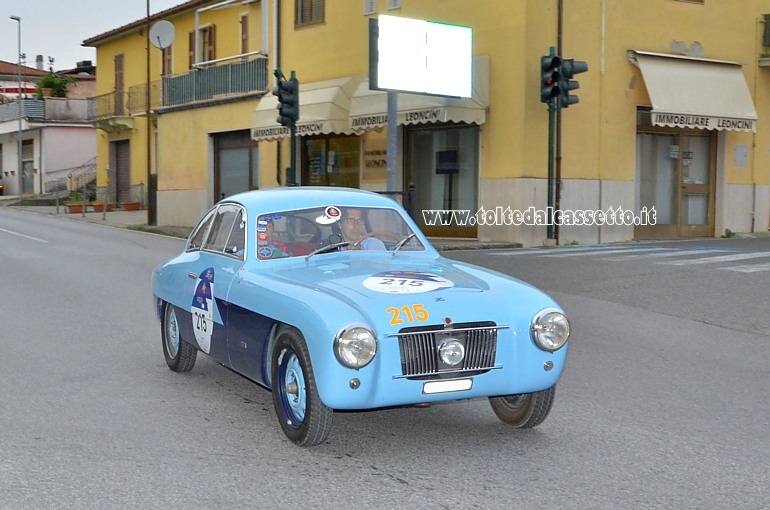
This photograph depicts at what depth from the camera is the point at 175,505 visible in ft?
15.1

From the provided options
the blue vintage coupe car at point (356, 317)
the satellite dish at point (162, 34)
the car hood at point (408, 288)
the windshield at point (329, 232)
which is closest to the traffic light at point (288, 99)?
the satellite dish at point (162, 34)

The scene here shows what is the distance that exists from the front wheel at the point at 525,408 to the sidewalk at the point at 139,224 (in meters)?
12.1

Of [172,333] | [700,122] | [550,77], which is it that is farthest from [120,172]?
[172,333]

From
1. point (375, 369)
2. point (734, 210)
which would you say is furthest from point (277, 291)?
point (734, 210)

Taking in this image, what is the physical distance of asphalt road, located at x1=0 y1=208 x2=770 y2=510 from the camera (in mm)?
4816

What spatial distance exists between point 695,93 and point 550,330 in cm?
1873

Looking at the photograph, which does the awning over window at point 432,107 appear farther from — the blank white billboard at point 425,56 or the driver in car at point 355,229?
the driver in car at point 355,229

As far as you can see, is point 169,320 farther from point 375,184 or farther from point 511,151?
point 375,184

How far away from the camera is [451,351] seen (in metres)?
5.43

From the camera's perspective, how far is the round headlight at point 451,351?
17.8 ft

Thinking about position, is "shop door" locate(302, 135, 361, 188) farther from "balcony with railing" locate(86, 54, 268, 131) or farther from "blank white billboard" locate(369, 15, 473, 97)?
"blank white billboard" locate(369, 15, 473, 97)

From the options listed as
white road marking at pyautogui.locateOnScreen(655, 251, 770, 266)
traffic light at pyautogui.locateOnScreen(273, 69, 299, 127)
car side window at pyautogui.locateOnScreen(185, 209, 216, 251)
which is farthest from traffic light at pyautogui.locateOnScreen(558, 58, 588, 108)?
car side window at pyautogui.locateOnScreen(185, 209, 216, 251)

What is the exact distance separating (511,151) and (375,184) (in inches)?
171

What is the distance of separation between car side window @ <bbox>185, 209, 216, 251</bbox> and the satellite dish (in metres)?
26.1
